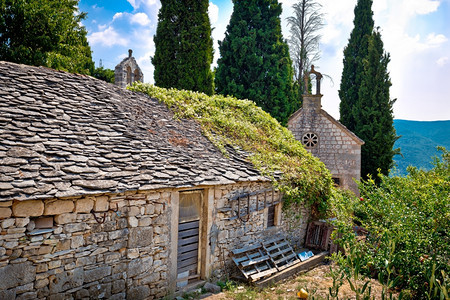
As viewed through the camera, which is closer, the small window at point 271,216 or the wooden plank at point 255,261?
the wooden plank at point 255,261

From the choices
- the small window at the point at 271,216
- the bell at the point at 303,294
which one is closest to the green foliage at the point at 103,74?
the small window at the point at 271,216

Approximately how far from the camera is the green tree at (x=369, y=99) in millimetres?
17891

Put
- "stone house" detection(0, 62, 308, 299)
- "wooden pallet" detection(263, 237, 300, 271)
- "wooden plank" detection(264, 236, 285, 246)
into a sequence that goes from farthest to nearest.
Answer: "wooden plank" detection(264, 236, 285, 246)
"wooden pallet" detection(263, 237, 300, 271)
"stone house" detection(0, 62, 308, 299)

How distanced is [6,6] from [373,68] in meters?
17.8

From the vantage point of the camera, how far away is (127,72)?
591 inches

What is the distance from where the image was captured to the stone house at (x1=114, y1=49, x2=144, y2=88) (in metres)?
14.5

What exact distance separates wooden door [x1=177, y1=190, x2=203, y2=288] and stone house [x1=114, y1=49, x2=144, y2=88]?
9080 millimetres

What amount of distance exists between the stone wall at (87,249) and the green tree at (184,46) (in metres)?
9.90

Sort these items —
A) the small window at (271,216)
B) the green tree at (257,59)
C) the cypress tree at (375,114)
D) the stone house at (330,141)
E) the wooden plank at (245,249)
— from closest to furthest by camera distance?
1. the wooden plank at (245,249)
2. the small window at (271,216)
3. the stone house at (330,141)
4. the cypress tree at (375,114)
5. the green tree at (257,59)

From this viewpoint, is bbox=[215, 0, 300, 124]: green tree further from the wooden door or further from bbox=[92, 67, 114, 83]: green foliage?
the wooden door

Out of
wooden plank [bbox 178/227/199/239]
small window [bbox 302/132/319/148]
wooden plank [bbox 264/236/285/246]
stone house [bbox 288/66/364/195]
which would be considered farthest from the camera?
small window [bbox 302/132/319/148]

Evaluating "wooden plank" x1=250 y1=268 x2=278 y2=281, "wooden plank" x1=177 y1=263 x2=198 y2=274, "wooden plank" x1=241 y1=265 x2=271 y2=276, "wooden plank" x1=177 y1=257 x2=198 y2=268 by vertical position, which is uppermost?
"wooden plank" x1=177 y1=257 x2=198 y2=268

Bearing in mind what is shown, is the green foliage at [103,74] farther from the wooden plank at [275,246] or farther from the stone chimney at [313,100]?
the wooden plank at [275,246]

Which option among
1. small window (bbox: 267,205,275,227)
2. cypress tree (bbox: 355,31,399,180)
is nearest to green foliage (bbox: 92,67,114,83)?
cypress tree (bbox: 355,31,399,180)
